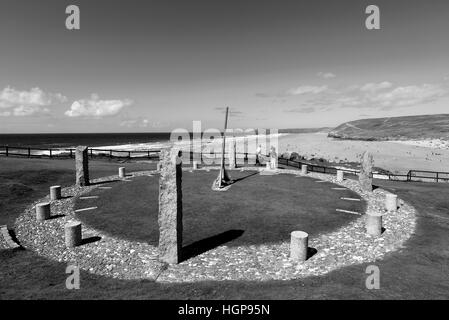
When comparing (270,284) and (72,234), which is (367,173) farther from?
(72,234)

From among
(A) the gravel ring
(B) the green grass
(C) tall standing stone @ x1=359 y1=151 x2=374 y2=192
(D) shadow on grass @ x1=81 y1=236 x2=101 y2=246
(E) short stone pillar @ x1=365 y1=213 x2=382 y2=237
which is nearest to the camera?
(A) the gravel ring

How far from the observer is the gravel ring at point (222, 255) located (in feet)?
30.3

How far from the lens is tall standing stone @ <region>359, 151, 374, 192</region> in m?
19.7

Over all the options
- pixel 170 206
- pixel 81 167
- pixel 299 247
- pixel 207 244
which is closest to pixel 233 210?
pixel 207 244

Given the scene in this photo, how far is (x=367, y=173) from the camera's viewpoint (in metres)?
19.8

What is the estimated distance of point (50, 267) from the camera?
380 inches

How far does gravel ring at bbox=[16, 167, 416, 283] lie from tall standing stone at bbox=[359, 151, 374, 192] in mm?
6188

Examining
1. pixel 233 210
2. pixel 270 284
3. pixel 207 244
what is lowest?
pixel 270 284

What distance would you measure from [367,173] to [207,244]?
14347mm

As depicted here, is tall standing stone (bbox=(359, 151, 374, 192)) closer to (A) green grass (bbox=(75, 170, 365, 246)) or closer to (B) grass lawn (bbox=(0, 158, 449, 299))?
(A) green grass (bbox=(75, 170, 365, 246))

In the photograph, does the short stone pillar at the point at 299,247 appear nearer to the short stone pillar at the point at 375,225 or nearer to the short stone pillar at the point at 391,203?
the short stone pillar at the point at 375,225

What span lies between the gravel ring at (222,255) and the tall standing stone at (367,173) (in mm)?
6188

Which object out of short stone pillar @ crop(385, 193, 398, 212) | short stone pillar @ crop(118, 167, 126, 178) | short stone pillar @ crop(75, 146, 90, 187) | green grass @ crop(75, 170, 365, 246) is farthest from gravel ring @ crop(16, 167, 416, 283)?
short stone pillar @ crop(118, 167, 126, 178)
